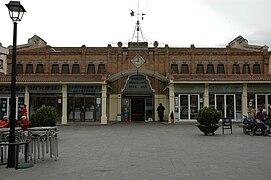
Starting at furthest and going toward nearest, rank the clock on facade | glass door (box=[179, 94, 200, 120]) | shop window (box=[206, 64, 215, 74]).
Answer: shop window (box=[206, 64, 215, 74]), the clock on facade, glass door (box=[179, 94, 200, 120])

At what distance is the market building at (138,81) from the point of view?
27312 mm

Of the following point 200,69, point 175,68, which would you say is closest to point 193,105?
point 175,68

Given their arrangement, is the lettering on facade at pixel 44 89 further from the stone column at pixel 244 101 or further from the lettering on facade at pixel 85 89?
the stone column at pixel 244 101

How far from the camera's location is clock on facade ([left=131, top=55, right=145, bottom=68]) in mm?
33312

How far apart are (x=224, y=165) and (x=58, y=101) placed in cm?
2091

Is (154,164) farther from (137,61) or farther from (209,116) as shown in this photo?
(137,61)

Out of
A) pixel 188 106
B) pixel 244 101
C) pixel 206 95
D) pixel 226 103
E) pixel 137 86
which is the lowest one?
pixel 188 106

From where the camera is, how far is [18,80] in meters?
27.0

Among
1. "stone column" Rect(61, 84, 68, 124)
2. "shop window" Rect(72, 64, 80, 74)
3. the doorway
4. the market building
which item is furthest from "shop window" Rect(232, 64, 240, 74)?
"stone column" Rect(61, 84, 68, 124)

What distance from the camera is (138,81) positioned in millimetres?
32375

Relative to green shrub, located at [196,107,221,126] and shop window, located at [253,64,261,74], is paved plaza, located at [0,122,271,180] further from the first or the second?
shop window, located at [253,64,261,74]

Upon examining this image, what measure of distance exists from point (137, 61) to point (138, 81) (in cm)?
227

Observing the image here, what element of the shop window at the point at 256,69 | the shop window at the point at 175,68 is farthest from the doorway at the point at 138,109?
the shop window at the point at 256,69

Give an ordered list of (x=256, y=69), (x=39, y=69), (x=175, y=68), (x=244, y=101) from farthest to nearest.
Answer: (x=256, y=69)
(x=39, y=69)
(x=175, y=68)
(x=244, y=101)
